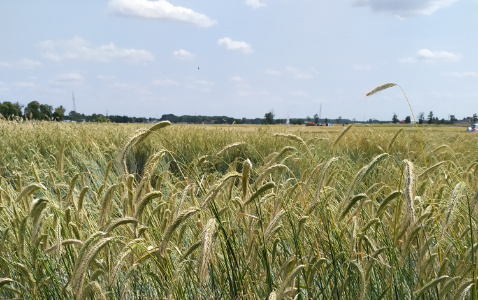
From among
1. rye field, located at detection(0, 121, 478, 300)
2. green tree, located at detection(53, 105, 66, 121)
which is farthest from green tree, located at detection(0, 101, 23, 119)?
rye field, located at detection(0, 121, 478, 300)

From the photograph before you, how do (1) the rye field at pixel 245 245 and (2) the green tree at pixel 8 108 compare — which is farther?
(2) the green tree at pixel 8 108

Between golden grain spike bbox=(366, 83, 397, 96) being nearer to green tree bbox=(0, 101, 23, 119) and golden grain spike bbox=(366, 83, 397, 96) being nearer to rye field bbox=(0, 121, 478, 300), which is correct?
rye field bbox=(0, 121, 478, 300)

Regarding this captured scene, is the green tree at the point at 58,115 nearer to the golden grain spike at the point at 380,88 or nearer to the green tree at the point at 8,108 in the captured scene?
the golden grain spike at the point at 380,88

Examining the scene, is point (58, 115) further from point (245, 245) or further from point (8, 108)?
point (8, 108)

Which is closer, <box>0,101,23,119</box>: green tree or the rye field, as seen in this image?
the rye field

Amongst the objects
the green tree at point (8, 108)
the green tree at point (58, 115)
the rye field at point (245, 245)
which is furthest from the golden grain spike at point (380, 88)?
the green tree at point (8, 108)

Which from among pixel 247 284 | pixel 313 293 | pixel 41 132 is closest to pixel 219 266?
pixel 247 284

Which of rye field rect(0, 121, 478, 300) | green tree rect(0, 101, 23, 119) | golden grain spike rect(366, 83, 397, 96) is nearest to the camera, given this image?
rye field rect(0, 121, 478, 300)

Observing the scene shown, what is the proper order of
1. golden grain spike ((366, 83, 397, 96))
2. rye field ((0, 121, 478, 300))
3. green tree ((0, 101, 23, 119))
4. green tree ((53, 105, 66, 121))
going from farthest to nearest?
green tree ((0, 101, 23, 119))
green tree ((53, 105, 66, 121))
golden grain spike ((366, 83, 397, 96))
rye field ((0, 121, 478, 300))

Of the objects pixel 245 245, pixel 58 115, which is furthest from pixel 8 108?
pixel 245 245

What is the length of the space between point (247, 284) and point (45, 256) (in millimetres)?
926

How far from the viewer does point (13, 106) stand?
60.5 metres

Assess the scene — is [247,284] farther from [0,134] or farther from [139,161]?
[0,134]

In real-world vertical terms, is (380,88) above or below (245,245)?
above
